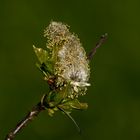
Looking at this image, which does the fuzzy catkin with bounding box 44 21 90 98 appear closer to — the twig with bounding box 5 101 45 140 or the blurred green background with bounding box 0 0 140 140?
the twig with bounding box 5 101 45 140

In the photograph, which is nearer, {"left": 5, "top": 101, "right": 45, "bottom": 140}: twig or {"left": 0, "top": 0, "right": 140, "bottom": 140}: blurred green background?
{"left": 5, "top": 101, "right": 45, "bottom": 140}: twig

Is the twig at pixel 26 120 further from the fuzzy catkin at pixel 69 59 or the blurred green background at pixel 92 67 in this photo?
the blurred green background at pixel 92 67

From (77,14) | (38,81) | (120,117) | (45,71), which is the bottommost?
(120,117)

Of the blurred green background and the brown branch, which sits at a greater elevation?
the brown branch

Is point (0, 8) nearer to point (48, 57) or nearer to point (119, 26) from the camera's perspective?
point (119, 26)

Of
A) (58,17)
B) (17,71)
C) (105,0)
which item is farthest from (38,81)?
(105,0)

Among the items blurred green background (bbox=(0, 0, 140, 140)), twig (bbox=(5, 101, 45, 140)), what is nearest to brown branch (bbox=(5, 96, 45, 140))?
twig (bbox=(5, 101, 45, 140))

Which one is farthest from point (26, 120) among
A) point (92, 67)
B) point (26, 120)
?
point (92, 67)
